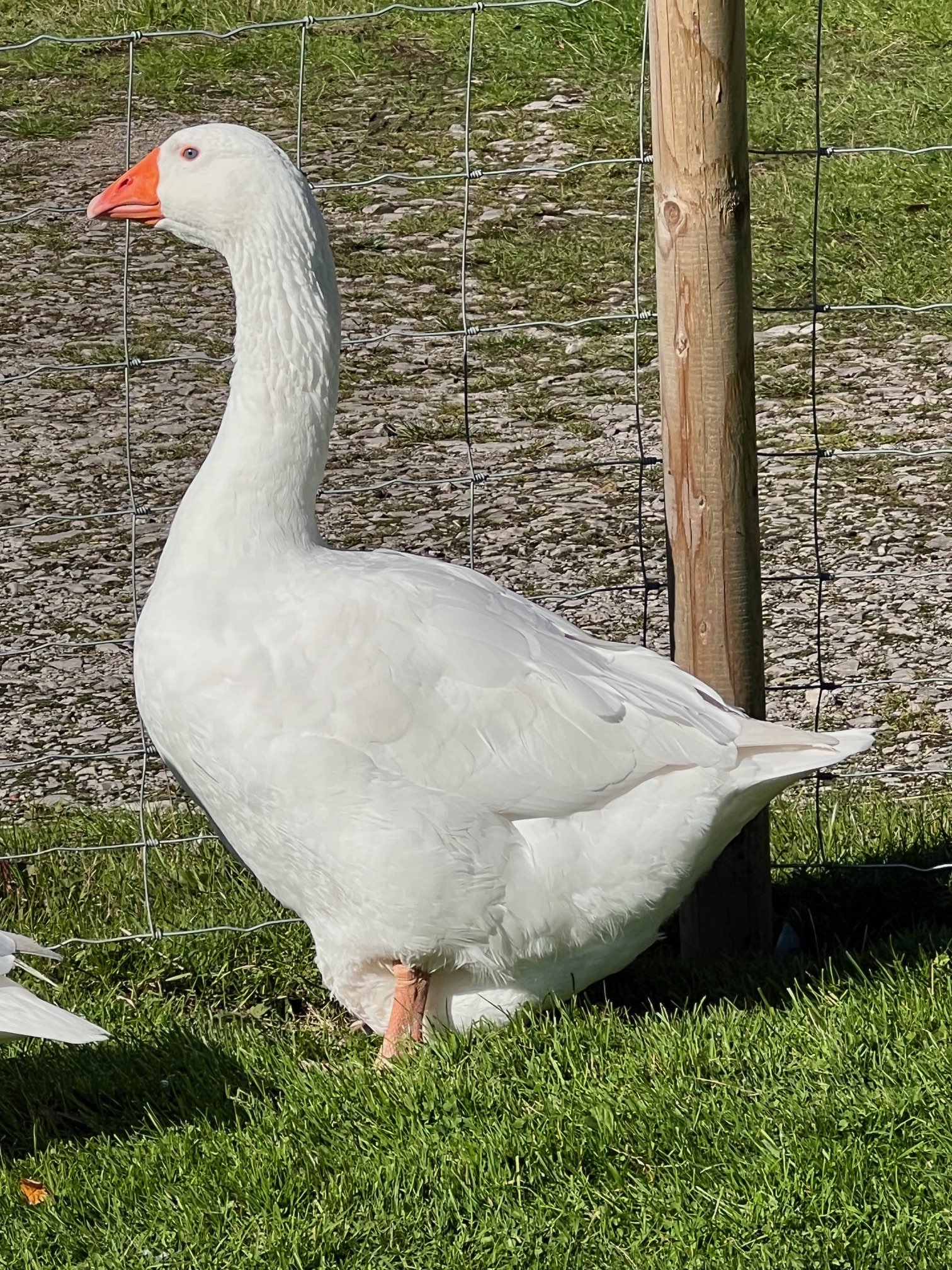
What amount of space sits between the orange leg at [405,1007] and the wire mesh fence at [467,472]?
70 centimetres

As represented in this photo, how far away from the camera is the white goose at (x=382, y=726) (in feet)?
10.2

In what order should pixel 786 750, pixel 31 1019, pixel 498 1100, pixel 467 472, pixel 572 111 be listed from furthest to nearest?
pixel 572 111, pixel 467 472, pixel 786 750, pixel 498 1100, pixel 31 1019

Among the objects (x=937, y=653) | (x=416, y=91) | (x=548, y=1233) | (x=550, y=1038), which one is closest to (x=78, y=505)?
(x=937, y=653)

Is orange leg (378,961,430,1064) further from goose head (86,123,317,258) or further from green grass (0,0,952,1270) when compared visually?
goose head (86,123,317,258)

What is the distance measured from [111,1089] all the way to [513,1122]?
0.88 m

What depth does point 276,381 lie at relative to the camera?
3.28 metres

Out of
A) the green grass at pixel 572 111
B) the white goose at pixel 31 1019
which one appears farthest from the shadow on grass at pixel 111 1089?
the green grass at pixel 572 111

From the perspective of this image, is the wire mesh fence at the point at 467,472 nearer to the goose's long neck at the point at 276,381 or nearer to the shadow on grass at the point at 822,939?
the shadow on grass at the point at 822,939

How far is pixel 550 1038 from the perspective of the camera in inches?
128

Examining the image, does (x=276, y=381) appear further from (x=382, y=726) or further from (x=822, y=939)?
(x=822, y=939)

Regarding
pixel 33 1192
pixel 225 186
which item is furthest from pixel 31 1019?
pixel 225 186

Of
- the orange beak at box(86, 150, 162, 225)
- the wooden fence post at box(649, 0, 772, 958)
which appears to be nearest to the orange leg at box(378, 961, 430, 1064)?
the wooden fence post at box(649, 0, 772, 958)

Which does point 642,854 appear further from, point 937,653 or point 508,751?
point 937,653

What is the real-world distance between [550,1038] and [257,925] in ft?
3.17
